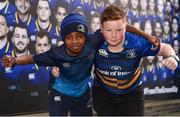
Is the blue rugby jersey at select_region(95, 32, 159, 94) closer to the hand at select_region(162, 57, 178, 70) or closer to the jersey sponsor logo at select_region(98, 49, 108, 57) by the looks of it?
the jersey sponsor logo at select_region(98, 49, 108, 57)

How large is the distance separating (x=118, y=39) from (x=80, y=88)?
1.65ft

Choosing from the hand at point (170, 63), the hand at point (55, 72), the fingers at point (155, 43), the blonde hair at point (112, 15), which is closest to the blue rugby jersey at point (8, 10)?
the hand at point (55, 72)

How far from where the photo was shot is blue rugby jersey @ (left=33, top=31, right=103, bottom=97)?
118 inches

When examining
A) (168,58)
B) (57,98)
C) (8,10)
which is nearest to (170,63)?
(168,58)

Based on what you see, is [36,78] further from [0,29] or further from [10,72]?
[0,29]

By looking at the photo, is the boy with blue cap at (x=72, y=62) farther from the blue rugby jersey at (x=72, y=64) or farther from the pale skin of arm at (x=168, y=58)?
the pale skin of arm at (x=168, y=58)

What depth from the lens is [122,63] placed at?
3.02m

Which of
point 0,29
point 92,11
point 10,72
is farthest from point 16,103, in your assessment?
point 92,11

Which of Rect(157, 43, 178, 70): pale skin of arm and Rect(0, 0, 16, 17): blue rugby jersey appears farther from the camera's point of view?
Rect(0, 0, 16, 17): blue rugby jersey

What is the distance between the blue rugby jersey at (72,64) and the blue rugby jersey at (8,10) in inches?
70.4

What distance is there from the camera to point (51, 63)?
3.01m

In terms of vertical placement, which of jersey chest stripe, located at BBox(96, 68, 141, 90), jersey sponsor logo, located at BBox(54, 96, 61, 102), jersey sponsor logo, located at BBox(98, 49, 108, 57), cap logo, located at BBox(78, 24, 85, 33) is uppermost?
cap logo, located at BBox(78, 24, 85, 33)

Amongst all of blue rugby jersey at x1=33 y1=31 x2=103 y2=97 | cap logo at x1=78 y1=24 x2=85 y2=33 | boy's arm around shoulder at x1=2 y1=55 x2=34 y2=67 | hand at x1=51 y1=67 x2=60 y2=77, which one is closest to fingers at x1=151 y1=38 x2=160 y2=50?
blue rugby jersey at x1=33 y1=31 x2=103 y2=97

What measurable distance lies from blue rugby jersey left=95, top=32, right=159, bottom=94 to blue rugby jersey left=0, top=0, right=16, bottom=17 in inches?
78.2
